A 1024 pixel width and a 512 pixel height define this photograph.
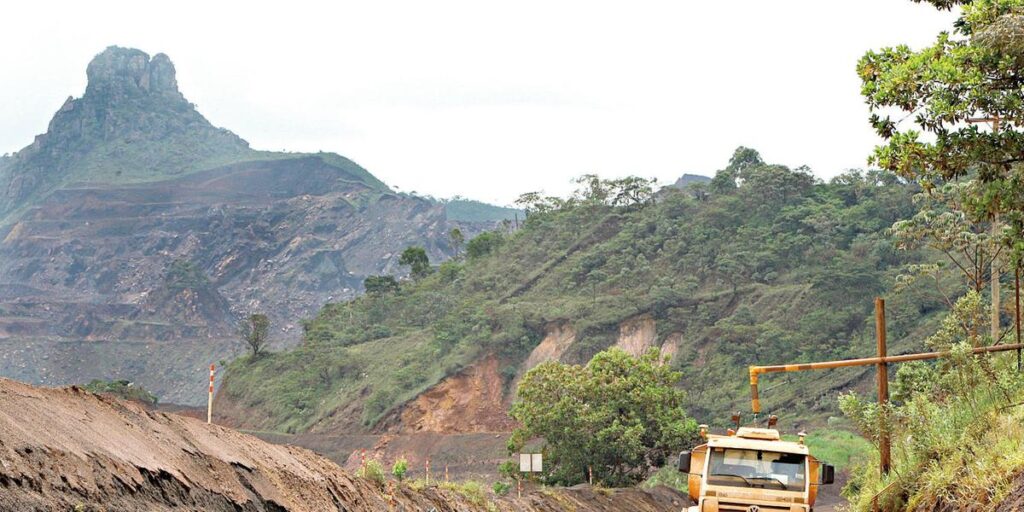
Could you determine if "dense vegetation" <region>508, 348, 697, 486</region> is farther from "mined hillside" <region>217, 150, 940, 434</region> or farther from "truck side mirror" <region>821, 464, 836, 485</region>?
"truck side mirror" <region>821, 464, 836, 485</region>

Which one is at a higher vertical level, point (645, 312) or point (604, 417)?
point (645, 312)

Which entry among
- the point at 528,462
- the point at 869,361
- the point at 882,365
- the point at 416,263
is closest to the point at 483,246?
the point at 416,263

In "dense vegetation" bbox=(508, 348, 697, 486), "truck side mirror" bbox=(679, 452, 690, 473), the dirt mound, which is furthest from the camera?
the dirt mound

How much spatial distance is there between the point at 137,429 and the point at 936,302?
7491 centimetres

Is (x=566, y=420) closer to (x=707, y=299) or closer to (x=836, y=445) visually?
(x=836, y=445)

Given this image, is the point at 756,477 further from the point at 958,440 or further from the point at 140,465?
the point at 140,465

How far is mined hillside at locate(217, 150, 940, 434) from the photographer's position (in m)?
89.0

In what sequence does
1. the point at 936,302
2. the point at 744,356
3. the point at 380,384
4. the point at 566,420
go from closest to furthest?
1. the point at 566,420
2. the point at 936,302
3. the point at 744,356
4. the point at 380,384

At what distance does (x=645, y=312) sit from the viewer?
10244 centimetres

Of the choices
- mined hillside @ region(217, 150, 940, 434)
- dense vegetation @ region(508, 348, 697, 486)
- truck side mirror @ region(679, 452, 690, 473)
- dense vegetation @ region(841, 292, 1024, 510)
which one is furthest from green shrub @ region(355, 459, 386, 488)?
mined hillside @ region(217, 150, 940, 434)

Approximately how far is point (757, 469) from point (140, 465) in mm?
9751

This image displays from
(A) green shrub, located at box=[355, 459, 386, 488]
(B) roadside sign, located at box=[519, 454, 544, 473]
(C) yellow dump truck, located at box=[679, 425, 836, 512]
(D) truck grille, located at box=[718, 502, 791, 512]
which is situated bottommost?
(B) roadside sign, located at box=[519, 454, 544, 473]

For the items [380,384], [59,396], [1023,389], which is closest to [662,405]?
[1023,389]

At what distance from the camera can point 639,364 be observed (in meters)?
55.3
